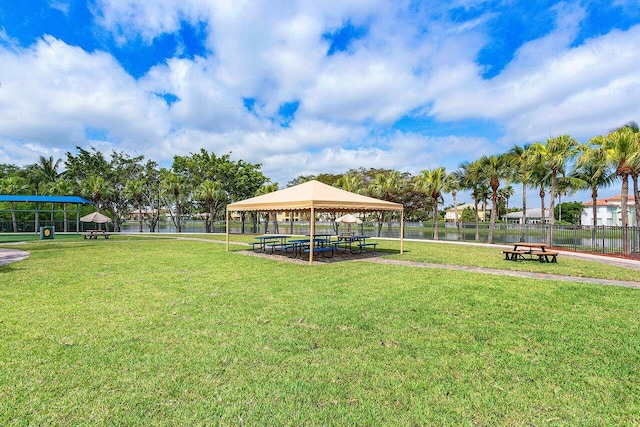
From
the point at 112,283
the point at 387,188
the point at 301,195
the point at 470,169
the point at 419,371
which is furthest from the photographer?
the point at 387,188

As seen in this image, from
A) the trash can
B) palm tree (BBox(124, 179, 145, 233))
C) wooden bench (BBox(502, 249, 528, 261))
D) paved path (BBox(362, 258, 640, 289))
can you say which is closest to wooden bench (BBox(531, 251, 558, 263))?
wooden bench (BBox(502, 249, 528, 261))

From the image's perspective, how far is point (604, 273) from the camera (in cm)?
922

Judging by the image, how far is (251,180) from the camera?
3609 cm

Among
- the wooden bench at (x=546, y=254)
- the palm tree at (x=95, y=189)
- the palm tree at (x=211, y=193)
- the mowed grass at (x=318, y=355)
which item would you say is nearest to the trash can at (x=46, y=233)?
the palm tree at (x=95, y=189)

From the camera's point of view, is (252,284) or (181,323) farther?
(252,284)

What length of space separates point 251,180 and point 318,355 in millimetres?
33824

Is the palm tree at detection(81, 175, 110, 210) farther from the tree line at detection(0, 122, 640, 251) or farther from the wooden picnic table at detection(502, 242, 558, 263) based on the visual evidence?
the wooden picnic table at detection(502, 242, 558, 263)

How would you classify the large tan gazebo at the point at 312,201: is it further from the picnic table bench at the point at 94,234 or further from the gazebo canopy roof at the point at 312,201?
the picnic table bench at the point at 94,234

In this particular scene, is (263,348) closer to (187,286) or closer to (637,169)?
(187,286)

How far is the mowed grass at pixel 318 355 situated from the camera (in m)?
2.67

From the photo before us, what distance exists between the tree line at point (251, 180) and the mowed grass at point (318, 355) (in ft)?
51.4

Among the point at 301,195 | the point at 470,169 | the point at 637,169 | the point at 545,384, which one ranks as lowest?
the point at 545,384

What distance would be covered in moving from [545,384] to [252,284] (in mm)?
5940

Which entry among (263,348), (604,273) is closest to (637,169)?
(604,273)
